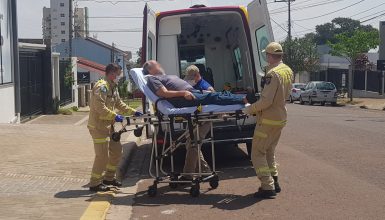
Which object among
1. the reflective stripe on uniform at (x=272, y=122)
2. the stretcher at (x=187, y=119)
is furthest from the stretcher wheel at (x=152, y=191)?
the reflective stripe on uniform at (x=272, y=122)

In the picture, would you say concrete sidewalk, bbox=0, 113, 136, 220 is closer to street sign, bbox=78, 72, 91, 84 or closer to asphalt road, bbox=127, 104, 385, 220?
asphalt road, bbox=127, 104, 385, 220

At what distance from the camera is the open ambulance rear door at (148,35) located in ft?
30.9

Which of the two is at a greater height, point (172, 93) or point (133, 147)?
point (172, 93)

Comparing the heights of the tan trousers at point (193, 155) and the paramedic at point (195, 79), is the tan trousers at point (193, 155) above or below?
below

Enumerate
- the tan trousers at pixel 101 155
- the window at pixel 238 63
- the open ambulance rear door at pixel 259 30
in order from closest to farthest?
the tan trousers at pixel 101 155 < the open ambulance rear door at pixel 259 30 < the window at pixel 238 63

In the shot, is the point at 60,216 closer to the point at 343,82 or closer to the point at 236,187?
the point at 236,187

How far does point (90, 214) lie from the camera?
6.46 m

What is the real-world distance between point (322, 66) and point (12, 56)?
151ft

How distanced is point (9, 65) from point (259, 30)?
9360 millimetres

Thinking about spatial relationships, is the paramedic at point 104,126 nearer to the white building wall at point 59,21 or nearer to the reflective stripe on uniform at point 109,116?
the reflective stripe on uniform at point 109,116

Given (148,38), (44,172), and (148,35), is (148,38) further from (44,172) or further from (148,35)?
(44,172)

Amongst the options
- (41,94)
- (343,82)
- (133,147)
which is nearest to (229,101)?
(133,147)

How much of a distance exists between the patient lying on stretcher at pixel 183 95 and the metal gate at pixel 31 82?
12168 millimetres

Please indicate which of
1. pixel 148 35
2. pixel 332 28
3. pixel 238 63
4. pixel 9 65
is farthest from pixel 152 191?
pixel 332 28
